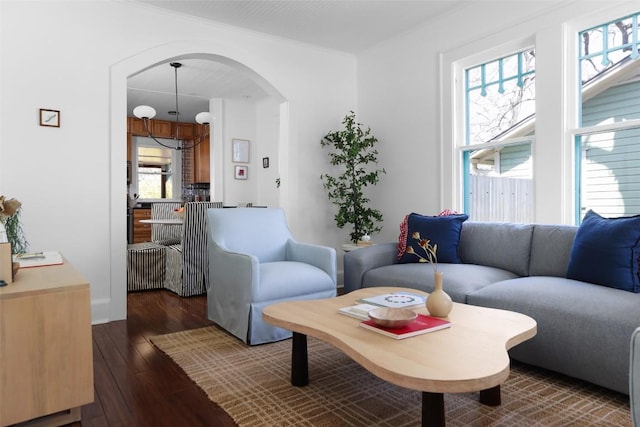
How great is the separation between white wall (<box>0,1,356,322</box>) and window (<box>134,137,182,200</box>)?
15.3 feet

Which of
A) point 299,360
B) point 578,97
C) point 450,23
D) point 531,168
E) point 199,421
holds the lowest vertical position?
point 199,421

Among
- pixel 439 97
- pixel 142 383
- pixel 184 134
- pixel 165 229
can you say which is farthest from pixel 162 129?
pixel 142 383

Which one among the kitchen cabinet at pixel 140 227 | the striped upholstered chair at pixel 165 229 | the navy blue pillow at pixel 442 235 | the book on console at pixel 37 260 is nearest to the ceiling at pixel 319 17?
the striped upholstered chair at pixel 165 229

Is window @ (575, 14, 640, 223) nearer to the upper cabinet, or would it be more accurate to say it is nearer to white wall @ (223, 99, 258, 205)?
white wall @ (223, 99, 258, 205)

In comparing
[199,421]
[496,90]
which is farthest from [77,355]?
[496,90]

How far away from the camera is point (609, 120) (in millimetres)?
2947

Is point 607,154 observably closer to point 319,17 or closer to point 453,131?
point 453,131

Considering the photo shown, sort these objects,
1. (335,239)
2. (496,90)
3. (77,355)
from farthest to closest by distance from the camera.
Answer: (335,239) < (496,90) < (77,355)

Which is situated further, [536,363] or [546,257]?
[546,257]

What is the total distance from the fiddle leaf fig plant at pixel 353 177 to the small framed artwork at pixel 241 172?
2.57 meters

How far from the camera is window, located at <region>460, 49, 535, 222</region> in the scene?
3.46 metres

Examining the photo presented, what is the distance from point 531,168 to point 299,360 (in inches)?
98.7

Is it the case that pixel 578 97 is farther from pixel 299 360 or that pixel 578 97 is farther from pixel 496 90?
pixel 299 360

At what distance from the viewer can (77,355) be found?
174cm
